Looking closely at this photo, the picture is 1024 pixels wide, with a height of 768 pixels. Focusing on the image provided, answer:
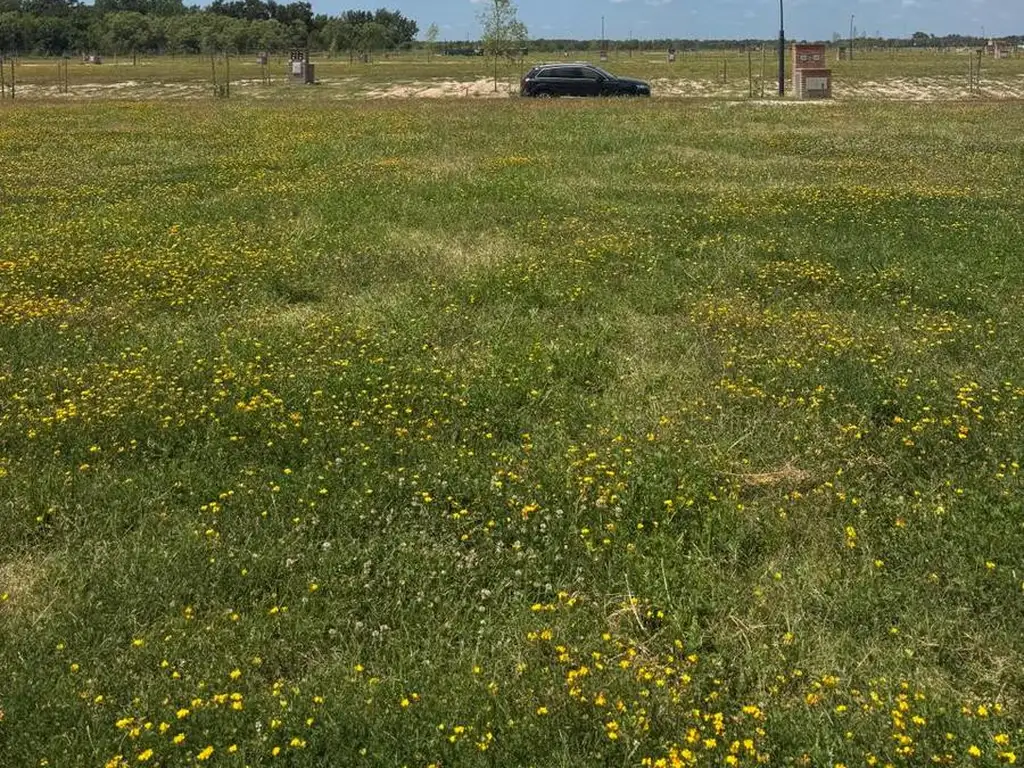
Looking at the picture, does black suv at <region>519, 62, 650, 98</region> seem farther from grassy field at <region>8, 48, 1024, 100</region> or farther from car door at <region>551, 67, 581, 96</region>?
grassy field at <region>8, 48, 1024, 100</region>

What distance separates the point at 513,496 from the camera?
5.45 metres

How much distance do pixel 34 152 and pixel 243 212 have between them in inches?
411

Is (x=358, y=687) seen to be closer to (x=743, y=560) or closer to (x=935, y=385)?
(x=743, y=560)

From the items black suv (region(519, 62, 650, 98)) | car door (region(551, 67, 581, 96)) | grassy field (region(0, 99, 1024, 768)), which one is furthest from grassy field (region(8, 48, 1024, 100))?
grassy field (region(0, 99, 1024, 768))

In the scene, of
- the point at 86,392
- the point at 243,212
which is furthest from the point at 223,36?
the point at 86,392

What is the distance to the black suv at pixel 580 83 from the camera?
125 ft

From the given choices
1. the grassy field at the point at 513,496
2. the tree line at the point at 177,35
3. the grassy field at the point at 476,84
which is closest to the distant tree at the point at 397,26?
the tree line at the point at 177,35

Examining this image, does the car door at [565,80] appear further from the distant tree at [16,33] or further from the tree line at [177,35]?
the distant tree at [16,33]

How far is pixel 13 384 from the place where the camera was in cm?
712

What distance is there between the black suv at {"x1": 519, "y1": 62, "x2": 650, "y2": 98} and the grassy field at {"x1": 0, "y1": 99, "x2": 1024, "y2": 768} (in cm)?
2755

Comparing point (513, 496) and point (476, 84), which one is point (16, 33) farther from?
point (513, 496)

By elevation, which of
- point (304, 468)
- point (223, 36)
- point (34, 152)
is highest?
point (223, 36)

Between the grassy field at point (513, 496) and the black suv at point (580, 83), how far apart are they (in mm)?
27546

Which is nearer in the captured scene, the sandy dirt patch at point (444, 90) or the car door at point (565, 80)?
the car door at point (565, 80)
